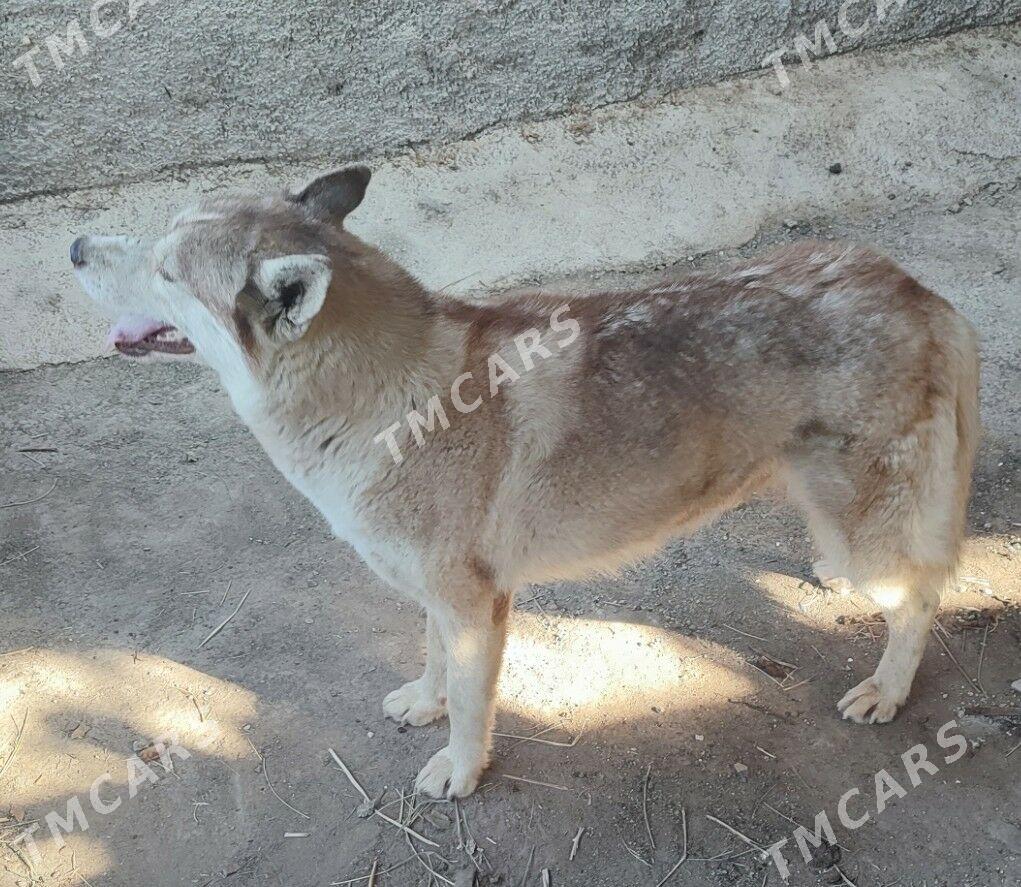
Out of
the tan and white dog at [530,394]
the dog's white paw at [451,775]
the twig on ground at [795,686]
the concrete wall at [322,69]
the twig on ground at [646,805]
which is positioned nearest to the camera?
the tan and white dog at [530,394]

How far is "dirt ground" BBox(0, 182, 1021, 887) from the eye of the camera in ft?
11.7

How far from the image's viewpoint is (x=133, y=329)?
3.24 m

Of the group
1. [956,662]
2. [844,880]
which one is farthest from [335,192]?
[956,662]

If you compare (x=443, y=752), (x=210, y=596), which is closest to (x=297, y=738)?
(x=443, y=752)

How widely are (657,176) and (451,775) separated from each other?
4.53m

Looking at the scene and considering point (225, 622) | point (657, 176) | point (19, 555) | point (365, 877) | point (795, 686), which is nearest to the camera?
point (365, 877)

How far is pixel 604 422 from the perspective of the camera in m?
3.25

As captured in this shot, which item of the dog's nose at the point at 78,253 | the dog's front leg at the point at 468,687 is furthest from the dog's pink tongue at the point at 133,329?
the dog's front leg at the point at 468,687

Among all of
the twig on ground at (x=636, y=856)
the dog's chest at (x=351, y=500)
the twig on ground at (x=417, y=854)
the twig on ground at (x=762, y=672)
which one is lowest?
the twig on ground at (x=762, y=672)

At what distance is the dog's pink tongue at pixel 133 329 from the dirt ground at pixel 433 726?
1741 mm

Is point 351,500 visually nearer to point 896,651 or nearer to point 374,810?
point 374,810

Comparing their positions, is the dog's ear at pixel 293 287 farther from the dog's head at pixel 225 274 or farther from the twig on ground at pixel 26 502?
the twig on ground at pixel 26 502

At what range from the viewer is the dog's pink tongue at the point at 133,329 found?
10.6ft

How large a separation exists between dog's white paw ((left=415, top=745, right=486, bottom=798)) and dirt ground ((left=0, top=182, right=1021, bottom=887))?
0.22 feet
